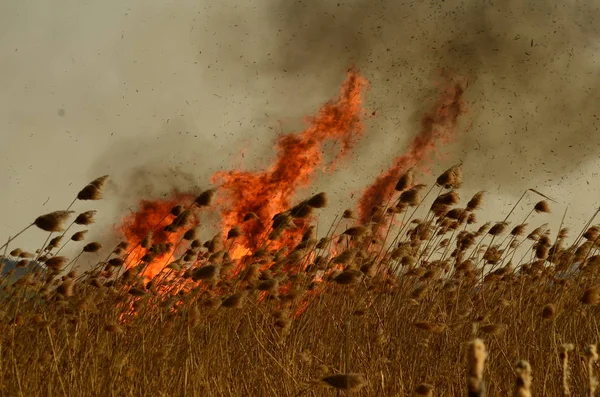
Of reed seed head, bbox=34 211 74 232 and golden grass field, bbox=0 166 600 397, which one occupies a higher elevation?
reed seed head, bbox=34 211 74 232

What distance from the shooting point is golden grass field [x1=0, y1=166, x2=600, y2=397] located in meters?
3.22

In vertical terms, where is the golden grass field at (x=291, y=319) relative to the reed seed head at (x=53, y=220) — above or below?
below

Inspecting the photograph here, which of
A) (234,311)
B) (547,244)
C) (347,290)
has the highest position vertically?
(234,311)

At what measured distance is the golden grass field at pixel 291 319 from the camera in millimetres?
3223

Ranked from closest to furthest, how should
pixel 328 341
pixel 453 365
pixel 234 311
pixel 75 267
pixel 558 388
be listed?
pixel 558 388
pixel 453 365
pixel 234 311
pixel 328 341
pixel 75 267

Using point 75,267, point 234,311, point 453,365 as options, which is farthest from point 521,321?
point 75,267

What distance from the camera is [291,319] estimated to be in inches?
137

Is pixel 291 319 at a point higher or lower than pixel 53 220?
lower

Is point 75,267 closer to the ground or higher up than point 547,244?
Answer: higher up

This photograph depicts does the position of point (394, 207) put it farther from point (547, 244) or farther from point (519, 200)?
point (547, 244)

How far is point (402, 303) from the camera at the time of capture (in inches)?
197

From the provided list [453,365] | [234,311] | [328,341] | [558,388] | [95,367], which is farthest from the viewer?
[328,341]

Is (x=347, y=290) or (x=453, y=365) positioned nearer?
(x=453, y=365)

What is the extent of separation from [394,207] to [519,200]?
80cm
